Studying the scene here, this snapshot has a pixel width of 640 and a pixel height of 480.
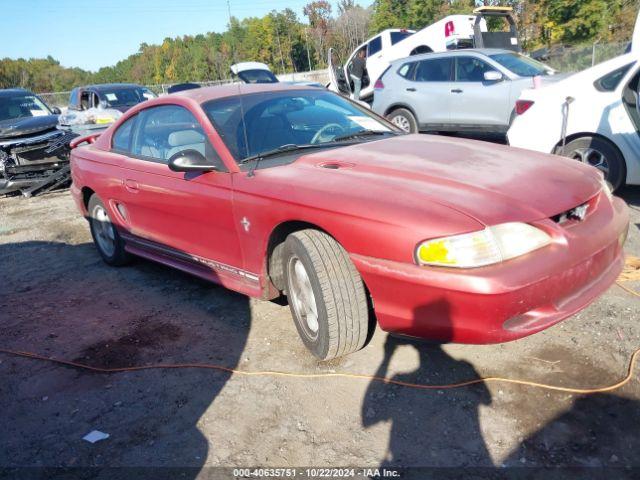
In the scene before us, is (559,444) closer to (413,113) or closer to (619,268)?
(619,268)

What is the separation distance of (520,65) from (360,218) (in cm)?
744

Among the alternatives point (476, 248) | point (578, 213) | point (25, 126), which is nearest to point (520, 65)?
point (578, 213)

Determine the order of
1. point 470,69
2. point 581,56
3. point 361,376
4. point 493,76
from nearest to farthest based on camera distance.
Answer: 1. point 361,376
2. point 493,76
3. point 470,69
4. point 581,56

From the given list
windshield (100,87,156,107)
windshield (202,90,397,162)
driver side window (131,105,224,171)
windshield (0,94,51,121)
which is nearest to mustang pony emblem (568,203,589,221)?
windshield (202,90,397,162)

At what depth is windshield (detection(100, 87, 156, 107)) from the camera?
39.9 feet

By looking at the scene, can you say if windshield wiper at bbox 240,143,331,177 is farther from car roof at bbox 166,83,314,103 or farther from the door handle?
the door handle

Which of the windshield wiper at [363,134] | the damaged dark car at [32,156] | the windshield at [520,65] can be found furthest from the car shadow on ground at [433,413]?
the damaged dark car at [32,156]

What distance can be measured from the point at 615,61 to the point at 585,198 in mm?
3606

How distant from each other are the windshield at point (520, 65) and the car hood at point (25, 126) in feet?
25.8

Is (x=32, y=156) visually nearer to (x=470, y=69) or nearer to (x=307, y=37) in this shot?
(x=470, y=69)

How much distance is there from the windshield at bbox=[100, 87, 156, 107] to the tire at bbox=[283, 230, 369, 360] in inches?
417

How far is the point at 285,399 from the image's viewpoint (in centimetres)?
279

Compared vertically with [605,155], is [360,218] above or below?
above

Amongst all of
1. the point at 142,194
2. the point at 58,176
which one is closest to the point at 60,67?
the point at 58,176
